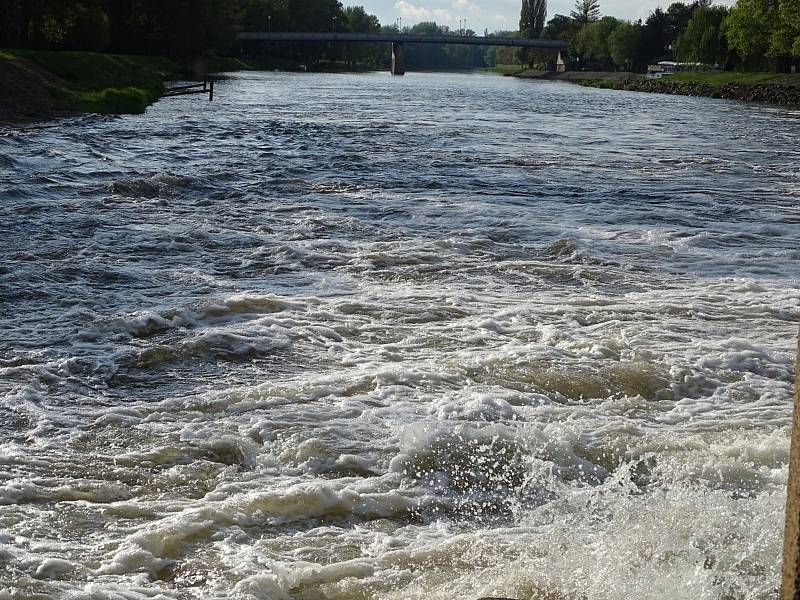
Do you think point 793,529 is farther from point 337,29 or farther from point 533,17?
point 533,17

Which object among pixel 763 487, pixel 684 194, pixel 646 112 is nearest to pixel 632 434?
pixel 763 487

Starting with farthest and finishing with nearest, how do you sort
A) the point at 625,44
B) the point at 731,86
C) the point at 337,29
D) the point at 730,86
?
the point at 337,29
the point at 625,44
the point at 730,86
the point at 731,86

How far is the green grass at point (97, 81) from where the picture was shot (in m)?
34.4

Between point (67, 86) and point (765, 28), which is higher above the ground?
point (765, 28)

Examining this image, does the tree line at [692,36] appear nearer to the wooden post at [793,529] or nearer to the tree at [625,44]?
the tree at [625,44]

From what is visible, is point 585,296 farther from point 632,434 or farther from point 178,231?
point 178,231

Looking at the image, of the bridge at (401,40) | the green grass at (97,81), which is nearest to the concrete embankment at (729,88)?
the green grass at (97,81)

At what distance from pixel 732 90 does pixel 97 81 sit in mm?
49186

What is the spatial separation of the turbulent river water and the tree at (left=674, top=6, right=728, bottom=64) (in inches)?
3643

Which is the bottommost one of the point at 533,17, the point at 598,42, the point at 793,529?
the point at 793,529

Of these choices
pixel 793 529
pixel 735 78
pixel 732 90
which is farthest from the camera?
pixel 735 78

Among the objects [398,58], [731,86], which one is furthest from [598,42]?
[731,86]

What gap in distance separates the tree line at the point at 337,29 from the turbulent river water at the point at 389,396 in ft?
119

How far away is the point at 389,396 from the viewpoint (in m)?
6.86
